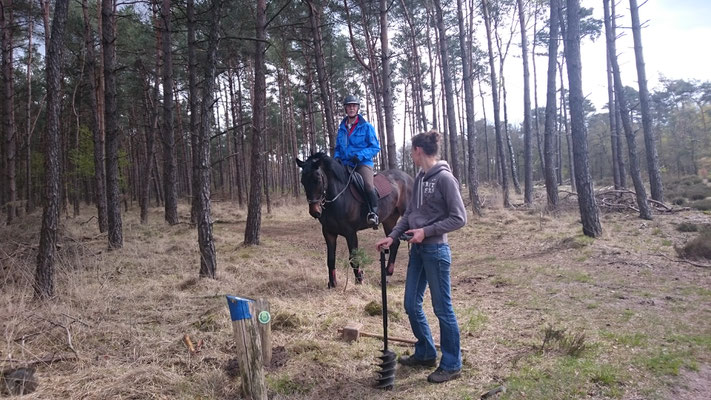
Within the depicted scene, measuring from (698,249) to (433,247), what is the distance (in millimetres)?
6722

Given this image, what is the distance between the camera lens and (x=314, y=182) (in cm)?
549

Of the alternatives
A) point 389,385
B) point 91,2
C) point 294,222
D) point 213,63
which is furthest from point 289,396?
point 91,2

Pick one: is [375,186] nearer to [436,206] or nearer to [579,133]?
[436,206]

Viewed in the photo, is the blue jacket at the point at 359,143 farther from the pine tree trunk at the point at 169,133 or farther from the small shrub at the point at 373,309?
the pine tree trunk at the point at 169,133

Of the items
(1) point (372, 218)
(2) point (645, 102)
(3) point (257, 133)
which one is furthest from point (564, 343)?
(2) point (645, 102)

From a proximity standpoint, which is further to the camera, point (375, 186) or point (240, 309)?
point (375, 186)

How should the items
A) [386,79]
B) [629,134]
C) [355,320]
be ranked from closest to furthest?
[355,320], [386,79], [629,134]

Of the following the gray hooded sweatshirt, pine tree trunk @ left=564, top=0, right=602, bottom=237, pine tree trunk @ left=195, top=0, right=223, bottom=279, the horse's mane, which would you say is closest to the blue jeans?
the gray hooded sweatshirt

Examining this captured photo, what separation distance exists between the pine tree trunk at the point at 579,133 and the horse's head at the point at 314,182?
6995 mm

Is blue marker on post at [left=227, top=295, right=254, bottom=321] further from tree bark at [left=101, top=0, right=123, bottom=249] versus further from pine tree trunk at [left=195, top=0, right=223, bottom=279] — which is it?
tree bark at [left=101, top=0, right=123, bottom=249]

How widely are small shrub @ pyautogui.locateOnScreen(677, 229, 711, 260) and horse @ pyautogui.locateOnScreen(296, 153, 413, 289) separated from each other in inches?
209

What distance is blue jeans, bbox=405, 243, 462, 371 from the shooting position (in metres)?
3.29

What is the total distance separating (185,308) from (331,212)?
2346mm

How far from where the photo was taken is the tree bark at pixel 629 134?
1225 centimetres
